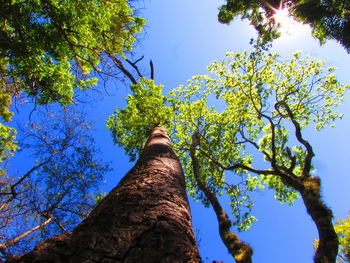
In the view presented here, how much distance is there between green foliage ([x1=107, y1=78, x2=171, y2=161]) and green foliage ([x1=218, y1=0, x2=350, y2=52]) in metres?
5.25

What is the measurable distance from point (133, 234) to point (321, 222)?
4.57m

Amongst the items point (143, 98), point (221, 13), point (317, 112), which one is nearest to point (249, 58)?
point (221, 13)

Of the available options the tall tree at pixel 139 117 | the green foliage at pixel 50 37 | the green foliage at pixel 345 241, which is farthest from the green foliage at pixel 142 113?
the green foliage at pixel 345 241

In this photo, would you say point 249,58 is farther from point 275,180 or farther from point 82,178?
point 82,178

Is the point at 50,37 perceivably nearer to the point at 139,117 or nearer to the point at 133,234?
the point at 139,117

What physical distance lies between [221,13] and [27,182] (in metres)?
12.2

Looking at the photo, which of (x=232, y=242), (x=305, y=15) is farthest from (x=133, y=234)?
(x=305, y=15)

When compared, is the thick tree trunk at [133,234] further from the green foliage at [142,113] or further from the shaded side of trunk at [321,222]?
the green foliage at [142,113]

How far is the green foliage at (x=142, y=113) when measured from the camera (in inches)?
360

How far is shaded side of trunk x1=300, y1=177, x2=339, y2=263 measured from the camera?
150 inches

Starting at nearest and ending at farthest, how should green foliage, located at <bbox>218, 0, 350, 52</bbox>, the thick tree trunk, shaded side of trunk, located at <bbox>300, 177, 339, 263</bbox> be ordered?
1. the thick tree trunk
2. shaded side of trunk, located at <bbox>300, 177, 339, 263</bbox>
3. green foliage, located at <bbox>218, 0, 350, 52</bbox>

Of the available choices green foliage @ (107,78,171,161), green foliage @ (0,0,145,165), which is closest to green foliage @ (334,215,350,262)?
green foliage @ (107,78,171,161)

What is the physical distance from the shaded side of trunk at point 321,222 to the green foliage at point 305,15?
Result: 6465 millimetres

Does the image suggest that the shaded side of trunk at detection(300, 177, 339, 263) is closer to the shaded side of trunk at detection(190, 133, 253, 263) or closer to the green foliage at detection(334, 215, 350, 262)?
the shaded side of trunk at detection(190, 133, 253, 263)
